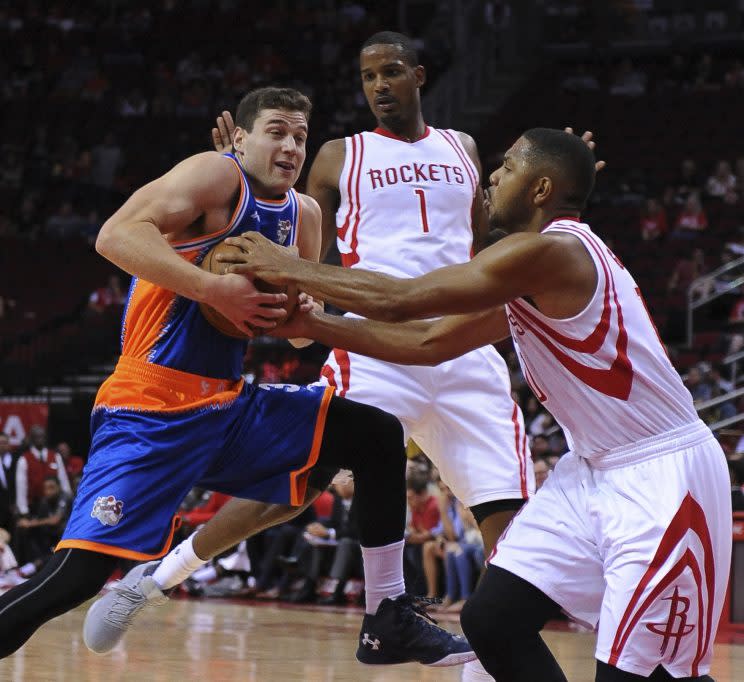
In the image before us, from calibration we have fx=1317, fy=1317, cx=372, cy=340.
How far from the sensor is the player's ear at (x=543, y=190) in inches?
160

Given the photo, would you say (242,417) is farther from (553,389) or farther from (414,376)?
(553,389)

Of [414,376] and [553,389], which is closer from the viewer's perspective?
[553,389]

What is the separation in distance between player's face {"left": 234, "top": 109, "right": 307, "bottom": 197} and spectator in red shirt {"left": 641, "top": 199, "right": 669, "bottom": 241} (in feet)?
42.8

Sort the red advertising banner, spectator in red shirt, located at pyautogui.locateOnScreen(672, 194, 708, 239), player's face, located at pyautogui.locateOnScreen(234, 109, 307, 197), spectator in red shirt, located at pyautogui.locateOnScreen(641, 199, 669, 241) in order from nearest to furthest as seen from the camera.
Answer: player's face, located at pyautogui.locateOnScreen(234, 109, 307, 197)
the red advertising banner
spectator in red shirt, located at pyautogui.locateOnScreen(672, 194, 708, 239)
spectator in red shirt, located at pyautogui.locateOnScreen(641, 199, 669, 241)

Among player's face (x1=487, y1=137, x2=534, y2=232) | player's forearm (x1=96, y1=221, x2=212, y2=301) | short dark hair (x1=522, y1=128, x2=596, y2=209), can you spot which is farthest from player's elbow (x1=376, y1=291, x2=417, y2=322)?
player's forearm (x1=96, y1=221, x2=212, y2=301)

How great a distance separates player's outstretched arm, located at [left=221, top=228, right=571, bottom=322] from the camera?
3.78 m

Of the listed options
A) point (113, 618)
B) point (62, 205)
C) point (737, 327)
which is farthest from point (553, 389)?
point (62, 205)

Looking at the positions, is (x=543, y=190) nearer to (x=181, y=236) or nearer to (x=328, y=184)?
(x=181, y=236)

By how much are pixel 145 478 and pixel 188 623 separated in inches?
204

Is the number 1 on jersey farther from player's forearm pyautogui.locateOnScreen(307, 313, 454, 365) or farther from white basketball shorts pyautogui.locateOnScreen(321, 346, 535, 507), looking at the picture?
player's forearm pyautogui.locateOnScreen(307, 313, 454, 365)

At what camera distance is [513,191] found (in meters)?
4.09

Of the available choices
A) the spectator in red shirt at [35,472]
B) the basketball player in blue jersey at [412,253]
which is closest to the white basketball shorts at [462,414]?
the basketball player in blue jersey at [412,253]

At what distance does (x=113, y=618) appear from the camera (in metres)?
5.27

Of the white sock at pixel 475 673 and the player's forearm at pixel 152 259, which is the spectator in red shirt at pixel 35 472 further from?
the player's forearm at pixel 152 259
